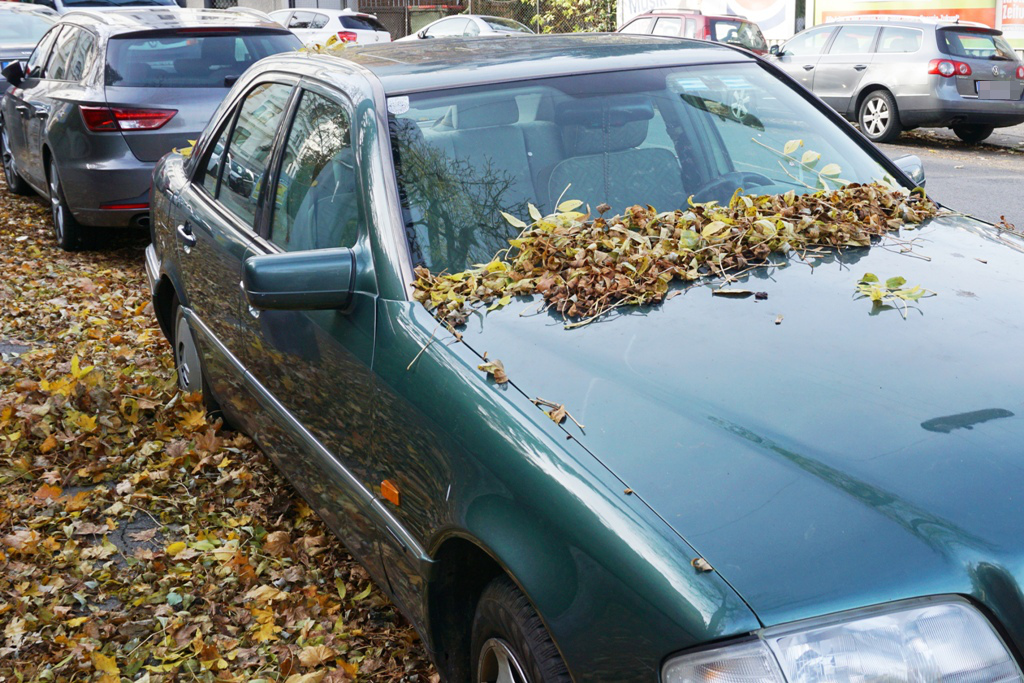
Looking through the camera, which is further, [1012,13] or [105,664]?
[1012,13]

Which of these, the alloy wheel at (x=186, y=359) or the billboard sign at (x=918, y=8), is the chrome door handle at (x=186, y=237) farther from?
the billboard sign at (x=918, y=8)

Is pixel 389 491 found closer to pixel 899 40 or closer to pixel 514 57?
pixel 514 57

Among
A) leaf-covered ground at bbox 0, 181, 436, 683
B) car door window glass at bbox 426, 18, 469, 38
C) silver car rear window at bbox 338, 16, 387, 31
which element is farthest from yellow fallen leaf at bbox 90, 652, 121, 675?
car door window glass at bbox 426, 18, 469, 38

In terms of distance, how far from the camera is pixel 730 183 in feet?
11.1

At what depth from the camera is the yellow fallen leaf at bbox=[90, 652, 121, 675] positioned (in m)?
3.08

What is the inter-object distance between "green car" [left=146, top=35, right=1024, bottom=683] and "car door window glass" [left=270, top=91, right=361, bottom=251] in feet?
0.04

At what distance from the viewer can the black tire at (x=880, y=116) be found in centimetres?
1418

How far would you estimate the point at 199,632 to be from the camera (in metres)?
3.25

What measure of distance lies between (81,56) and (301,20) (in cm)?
1600

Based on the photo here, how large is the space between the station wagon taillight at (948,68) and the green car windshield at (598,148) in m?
11.0

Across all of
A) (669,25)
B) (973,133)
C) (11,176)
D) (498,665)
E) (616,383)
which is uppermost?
(669,25)

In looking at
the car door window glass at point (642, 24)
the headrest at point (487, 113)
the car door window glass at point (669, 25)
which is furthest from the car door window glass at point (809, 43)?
the headrest at point (487, 113)

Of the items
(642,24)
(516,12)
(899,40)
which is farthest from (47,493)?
(516,12)

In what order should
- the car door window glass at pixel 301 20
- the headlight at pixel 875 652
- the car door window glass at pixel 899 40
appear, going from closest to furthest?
the headlight at pixel 875 652, the car door window glass at pixel 899 40, the car door window glass at pixel 301 20
